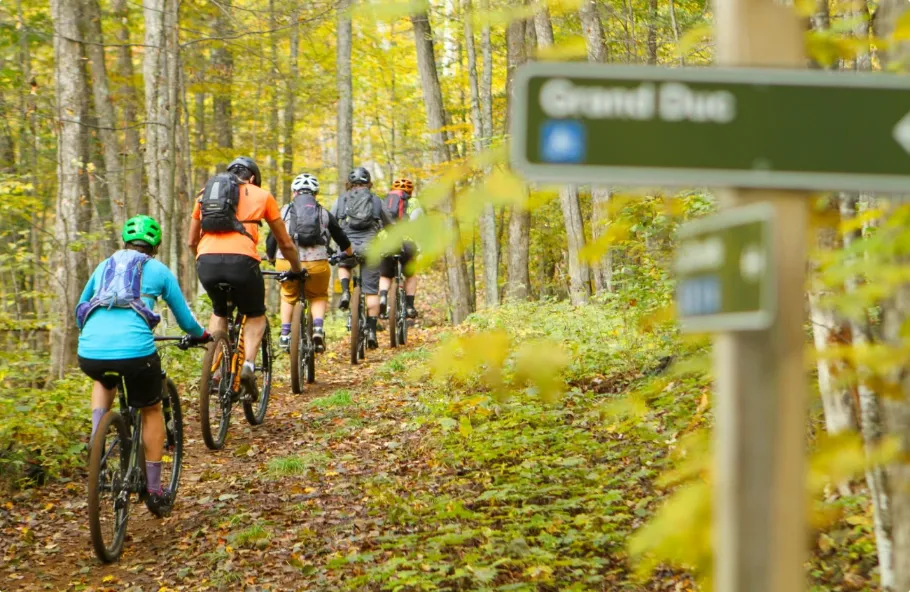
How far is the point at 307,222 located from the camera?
10.5 metres

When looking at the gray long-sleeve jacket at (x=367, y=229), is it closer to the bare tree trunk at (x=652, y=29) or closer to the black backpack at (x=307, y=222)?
the black backpack at (x=307, y=222)

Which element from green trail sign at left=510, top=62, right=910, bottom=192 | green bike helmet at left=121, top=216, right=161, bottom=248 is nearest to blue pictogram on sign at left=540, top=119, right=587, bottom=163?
green trail sign at left=510, top=62, right=910, bottom=192

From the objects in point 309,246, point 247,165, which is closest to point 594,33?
point 309,246

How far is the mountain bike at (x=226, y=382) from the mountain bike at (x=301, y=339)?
874 mm

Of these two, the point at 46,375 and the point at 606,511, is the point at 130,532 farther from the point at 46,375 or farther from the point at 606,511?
the point at 46,375

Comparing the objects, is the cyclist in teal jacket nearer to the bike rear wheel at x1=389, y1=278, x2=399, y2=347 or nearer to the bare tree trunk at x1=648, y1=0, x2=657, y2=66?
the bike rear wheel at x1=389, y1=278, x2=399, y2=347

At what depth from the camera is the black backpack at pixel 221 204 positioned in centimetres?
789

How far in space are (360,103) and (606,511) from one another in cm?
2897

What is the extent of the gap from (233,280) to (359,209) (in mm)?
4899

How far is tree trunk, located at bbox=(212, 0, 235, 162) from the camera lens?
16.9 metres

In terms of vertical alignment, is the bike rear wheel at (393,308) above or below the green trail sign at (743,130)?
below

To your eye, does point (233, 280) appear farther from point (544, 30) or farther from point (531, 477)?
point (544, 30)

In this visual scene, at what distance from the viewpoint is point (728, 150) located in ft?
5.50

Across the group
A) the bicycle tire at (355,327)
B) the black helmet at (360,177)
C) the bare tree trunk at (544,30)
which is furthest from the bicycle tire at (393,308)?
the bare tree trunk at (544,30)
